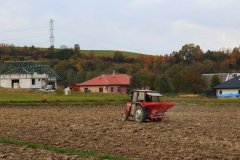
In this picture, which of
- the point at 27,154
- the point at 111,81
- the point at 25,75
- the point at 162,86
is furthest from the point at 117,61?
the point at 27,154

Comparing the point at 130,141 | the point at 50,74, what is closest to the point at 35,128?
the point at 130,141

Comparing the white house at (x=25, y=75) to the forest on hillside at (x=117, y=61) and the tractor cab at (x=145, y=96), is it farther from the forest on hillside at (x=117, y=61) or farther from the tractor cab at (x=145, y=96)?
the tractor cab at (x=145, y=96)

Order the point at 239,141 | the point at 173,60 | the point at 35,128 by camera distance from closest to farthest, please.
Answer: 1. the point at 239,141
2. the point at 35,128
3. the point at 173,60

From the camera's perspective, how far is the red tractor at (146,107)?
25.3 meters

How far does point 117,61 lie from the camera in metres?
151

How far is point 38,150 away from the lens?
14.3 metres

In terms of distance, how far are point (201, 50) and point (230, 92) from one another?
60.5m

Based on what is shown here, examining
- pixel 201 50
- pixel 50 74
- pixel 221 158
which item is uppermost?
pixel 201 50

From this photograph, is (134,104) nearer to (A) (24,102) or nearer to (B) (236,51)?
(A) (24,102)

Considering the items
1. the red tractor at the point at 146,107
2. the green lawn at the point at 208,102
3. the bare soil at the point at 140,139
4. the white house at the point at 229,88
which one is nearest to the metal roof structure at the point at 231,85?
the white house at the point at 229,88

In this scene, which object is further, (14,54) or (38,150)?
(14,54)

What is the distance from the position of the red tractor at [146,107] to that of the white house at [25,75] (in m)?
65.1

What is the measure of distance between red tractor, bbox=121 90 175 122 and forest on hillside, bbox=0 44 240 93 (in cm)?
7139

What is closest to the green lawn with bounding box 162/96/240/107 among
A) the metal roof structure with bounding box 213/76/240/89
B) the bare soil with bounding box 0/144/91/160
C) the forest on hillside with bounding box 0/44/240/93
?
the metal roof structure with bounding box 213/76/240/89
